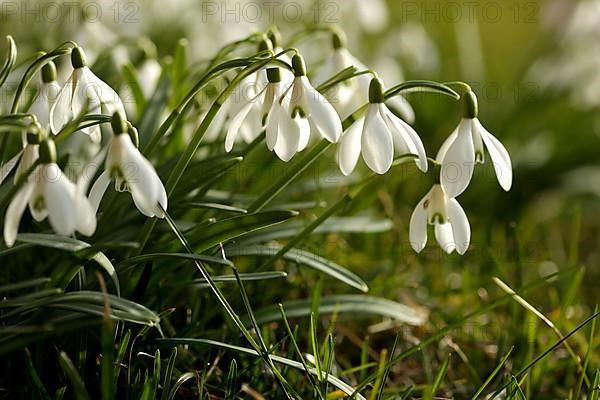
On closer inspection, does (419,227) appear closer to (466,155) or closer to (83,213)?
(466,155)

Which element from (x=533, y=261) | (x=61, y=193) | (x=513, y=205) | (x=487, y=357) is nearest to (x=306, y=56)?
(x=513, y=205)

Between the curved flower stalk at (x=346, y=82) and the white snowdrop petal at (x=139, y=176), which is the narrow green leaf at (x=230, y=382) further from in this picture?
the curved flower stalk at (x=346, y=82)

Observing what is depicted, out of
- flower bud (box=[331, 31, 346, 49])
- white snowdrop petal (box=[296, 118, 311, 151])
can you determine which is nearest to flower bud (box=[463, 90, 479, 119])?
white snowdrop petal (box=[296, 118, 311, 151])

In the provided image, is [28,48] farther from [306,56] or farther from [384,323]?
[384,323]

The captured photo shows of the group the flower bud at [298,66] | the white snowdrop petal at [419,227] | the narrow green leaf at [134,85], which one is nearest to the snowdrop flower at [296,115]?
the flower bud at [298,66]

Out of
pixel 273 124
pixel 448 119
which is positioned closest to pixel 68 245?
pixel 273 124

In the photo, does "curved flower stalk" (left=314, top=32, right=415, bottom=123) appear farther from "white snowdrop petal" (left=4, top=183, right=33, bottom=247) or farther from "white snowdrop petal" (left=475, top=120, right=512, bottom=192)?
"white snowdrop petal" (left=4, top=183, right=33, bottom=247)

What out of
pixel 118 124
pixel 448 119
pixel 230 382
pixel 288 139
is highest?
pixel 118 124
